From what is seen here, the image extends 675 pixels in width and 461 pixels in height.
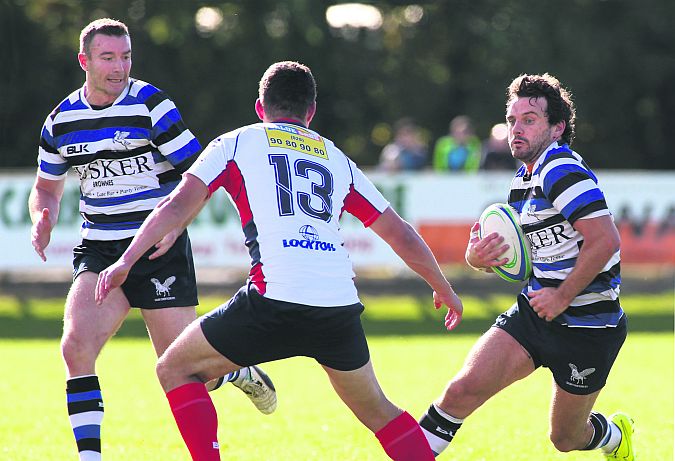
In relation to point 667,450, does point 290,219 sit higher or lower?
higher

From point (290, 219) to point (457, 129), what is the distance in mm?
13602

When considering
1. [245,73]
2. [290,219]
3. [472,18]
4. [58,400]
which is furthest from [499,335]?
[472,18]

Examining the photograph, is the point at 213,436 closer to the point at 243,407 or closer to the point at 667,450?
the point at 667,450

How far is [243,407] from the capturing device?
29.3 ft

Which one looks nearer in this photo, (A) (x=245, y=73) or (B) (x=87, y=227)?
(B) (x=87, y=227)

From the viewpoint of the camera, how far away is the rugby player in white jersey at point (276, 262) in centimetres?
497

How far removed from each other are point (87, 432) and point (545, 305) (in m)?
2.27

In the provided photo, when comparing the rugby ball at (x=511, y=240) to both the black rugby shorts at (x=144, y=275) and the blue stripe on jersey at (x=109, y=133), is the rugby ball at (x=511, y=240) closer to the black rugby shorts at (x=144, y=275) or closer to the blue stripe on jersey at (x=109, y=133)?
the black rugby shorts at (x=144, y=275)

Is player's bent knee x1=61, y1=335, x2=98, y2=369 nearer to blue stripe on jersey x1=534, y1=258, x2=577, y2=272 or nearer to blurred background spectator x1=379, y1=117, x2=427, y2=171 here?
blue stripe on jersey x1=534, y1=258, x2=577, y2=272

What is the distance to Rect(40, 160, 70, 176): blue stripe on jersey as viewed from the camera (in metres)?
6.33

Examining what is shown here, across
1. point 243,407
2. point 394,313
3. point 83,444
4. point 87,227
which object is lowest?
point 394,313

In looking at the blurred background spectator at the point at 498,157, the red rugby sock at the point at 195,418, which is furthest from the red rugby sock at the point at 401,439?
the blurred background spectator at the point at 498,157

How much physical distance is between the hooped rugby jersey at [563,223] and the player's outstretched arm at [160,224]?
170 centimetres

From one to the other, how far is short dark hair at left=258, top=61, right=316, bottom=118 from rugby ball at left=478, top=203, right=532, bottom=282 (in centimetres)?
127
